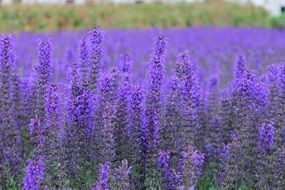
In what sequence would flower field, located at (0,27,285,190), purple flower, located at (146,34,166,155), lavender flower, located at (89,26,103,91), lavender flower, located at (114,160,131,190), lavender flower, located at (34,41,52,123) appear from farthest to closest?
lavender flower, located at (89,26,103,91)
lavender flower, located at (34,41,52,123)
purple flower, located at (146,34,166,155)
flower field, located at (0,27,285,190)
lavender flower, located at (114,160,131,190)

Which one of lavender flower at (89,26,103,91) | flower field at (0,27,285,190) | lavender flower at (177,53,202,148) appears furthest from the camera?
lavender flower at (89,26,103,91)

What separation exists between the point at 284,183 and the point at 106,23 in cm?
1598

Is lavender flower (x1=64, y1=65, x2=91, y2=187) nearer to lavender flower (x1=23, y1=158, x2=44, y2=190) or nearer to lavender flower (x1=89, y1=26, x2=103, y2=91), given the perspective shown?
lavender flower (x1=89, y1=26, x2=103, y2=91)

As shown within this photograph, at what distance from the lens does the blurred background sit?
20.4m

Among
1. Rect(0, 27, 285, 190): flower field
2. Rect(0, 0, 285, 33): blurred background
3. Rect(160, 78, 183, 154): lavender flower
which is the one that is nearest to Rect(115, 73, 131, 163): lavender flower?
Rect(0, 27, 285, 190): flower field

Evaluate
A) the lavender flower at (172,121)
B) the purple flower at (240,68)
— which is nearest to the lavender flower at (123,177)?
the lavender flower at (172,121)

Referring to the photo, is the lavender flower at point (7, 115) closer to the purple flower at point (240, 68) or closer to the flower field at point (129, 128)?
the flower field at point (129, 128)

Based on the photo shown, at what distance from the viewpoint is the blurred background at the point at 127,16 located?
20391mm

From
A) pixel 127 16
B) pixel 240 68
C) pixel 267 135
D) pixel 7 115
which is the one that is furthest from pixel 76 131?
pixel 127 16

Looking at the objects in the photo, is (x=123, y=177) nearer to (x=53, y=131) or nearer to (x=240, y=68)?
(x=53, y=131)

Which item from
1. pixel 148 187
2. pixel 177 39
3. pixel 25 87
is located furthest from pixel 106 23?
pixel 148 187

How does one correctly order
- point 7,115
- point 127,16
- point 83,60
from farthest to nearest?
1. point 127,16
2. point 83,60
3. point 7,115

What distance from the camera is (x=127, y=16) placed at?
69.9 feet

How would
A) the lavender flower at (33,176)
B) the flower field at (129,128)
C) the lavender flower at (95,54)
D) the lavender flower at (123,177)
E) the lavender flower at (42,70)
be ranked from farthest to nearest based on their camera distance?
the lavender flower at (95,54) < the lavender flower at (42,70) < the flower field at (129,128) < the lavender flower at (33,176) < the lavender flower at (123,177)
